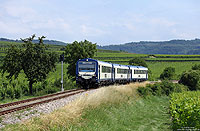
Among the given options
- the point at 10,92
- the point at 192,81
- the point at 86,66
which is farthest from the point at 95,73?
the point at 192,81

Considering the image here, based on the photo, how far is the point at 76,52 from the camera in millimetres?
42844

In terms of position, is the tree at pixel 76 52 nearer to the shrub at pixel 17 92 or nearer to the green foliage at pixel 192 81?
the shrub at pixel 17 92

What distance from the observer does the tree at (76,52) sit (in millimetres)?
42562

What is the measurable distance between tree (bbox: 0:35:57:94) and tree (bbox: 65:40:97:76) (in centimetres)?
869

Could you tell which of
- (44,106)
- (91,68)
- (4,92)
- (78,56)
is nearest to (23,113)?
(44,106)

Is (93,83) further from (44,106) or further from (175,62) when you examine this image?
(175,62)

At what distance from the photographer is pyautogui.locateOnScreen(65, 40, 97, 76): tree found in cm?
4256

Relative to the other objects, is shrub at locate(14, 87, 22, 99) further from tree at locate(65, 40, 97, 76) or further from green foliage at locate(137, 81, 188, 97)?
green foliage at locate(137, 81, 188, 97)

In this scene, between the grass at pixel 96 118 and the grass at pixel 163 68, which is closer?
the grass at pixel 96 118

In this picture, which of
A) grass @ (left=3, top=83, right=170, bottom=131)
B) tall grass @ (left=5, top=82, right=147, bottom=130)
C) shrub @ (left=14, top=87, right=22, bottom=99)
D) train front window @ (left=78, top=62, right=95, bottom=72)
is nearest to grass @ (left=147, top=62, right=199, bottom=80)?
train front window @ (left=78, top=62, right=95, bottom=72)

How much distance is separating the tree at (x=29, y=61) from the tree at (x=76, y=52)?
8.69 metres

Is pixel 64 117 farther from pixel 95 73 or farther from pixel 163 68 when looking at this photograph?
pixel 163 68

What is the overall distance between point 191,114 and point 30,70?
77.6ft

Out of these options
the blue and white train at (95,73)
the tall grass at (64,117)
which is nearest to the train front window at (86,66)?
the blue and white train at (95,73)
